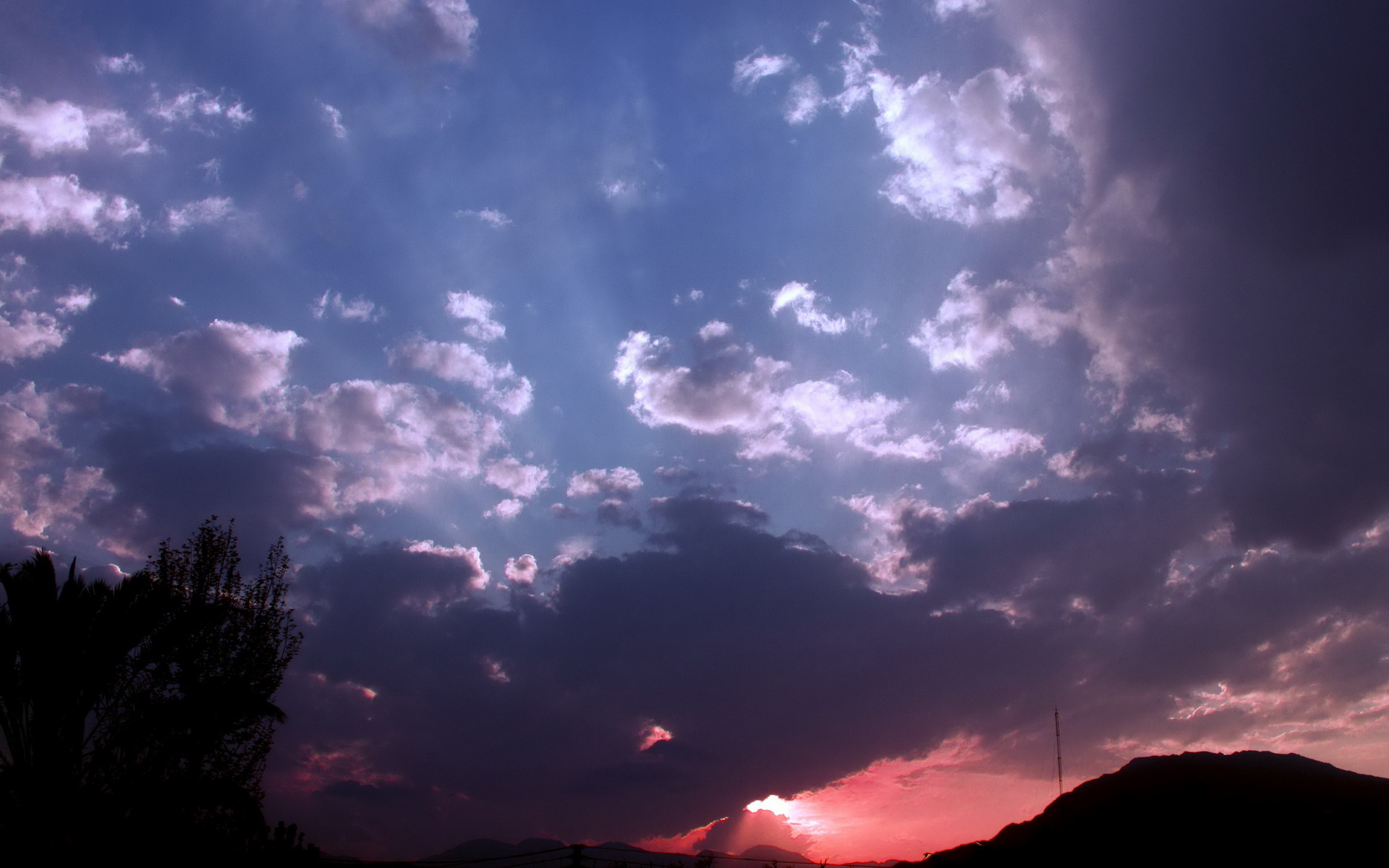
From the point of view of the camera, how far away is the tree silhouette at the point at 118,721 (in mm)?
18984

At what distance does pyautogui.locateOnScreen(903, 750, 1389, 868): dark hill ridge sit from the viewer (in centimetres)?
3866

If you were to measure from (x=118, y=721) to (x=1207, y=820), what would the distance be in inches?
2196

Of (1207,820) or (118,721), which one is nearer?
(118,721)

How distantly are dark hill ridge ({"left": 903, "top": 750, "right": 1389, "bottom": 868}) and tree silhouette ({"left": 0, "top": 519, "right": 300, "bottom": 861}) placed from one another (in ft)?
120

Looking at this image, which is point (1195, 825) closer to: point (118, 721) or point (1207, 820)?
point (1207, 820)

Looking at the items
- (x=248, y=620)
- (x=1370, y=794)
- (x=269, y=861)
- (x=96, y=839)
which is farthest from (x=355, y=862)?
(x=1370, y=794)

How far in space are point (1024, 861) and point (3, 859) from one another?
4473 cm

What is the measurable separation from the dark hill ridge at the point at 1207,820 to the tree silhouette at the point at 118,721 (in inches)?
1442

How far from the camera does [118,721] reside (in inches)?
917

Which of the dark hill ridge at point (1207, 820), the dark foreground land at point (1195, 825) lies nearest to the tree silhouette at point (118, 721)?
the dark foreground land at point (1195, 825)

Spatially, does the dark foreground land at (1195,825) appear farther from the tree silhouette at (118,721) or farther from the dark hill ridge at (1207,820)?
the tree silhouette at (118,721)

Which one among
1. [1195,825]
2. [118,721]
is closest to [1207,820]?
[1195,825]

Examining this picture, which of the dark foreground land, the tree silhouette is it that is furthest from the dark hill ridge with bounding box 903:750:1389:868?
the tree silhouette

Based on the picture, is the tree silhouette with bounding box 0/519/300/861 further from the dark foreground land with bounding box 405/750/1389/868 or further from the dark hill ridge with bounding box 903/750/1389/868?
the dark hill ridge with bounding box 903/750/1389/868
